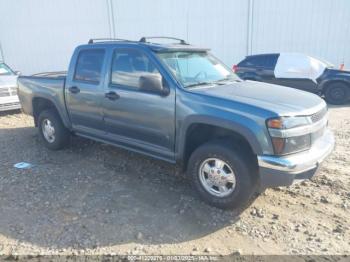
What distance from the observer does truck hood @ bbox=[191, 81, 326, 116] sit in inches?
124

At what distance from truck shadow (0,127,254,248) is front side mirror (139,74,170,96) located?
129cm

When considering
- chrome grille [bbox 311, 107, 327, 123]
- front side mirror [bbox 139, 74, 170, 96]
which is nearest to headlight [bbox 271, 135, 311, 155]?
chrome grille [bbox 311, 107, 327, 123]

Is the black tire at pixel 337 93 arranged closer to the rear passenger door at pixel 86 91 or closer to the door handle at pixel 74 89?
the rear passenger door at pixel 86 91

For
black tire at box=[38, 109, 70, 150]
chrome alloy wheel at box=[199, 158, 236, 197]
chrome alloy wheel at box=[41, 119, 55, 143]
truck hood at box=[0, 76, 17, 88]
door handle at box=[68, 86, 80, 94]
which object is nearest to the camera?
chrome alloy wheel at box=[199, 158, 236, 197]

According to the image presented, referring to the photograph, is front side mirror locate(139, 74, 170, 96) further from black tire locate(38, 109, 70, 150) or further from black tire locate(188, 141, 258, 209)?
black tire locate(38, 109, 70, 150)

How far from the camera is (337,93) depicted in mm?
9711

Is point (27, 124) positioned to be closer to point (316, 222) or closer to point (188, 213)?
point (188, 213)

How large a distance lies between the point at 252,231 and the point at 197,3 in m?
13.3

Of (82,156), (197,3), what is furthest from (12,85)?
(197,3)

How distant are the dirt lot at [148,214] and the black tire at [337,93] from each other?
17.8 ft

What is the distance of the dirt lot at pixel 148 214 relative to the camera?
2969mm

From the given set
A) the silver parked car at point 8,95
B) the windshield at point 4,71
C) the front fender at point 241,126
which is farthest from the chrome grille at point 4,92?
the front fender at point 241,126

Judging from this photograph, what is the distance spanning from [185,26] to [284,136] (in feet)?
41.8

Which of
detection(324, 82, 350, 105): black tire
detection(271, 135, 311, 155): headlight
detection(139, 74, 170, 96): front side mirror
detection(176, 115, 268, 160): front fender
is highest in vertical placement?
detection(139, 74, 170, 96): front side mirror
